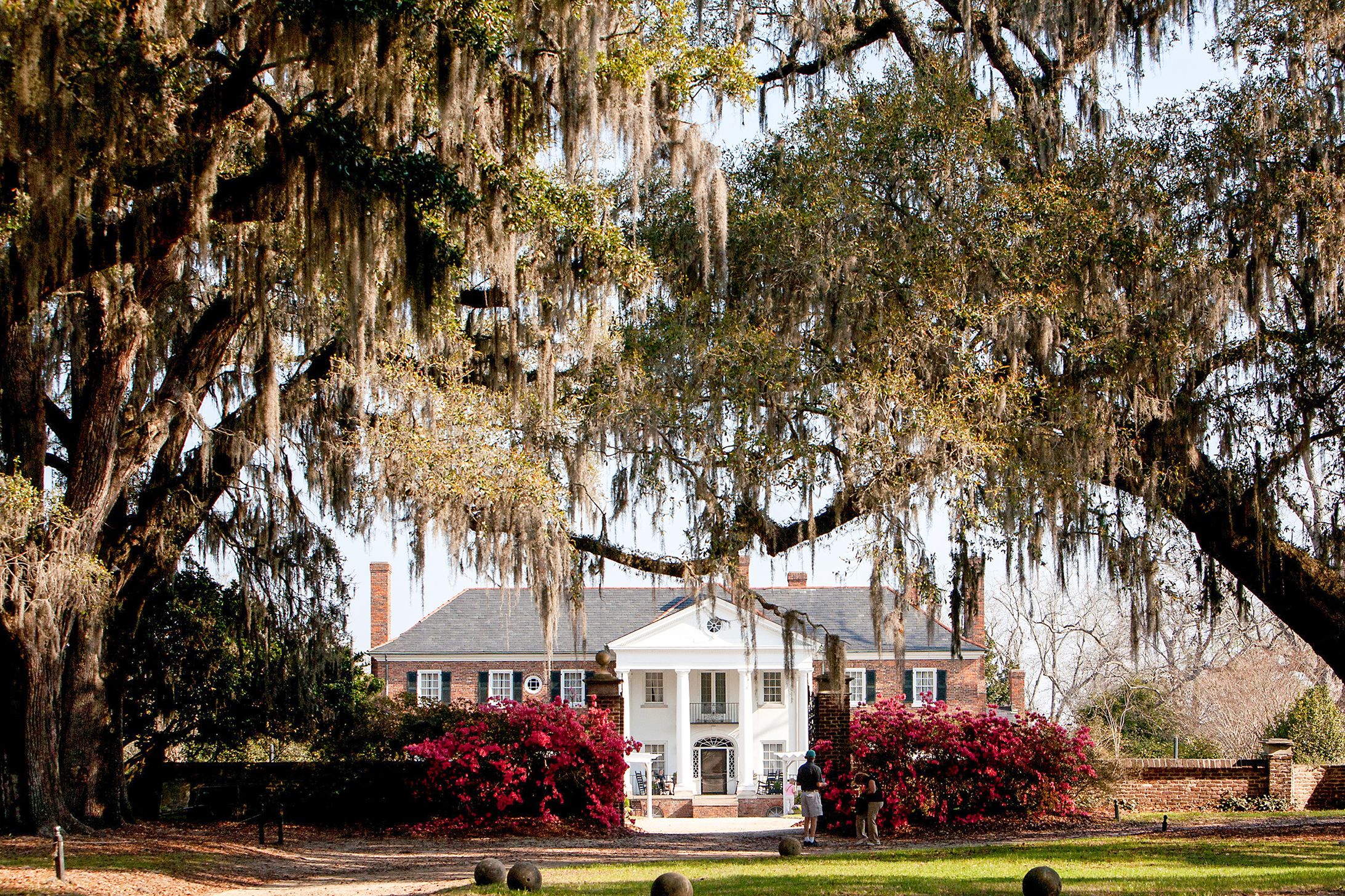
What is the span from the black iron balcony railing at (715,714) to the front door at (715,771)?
33.8 inches

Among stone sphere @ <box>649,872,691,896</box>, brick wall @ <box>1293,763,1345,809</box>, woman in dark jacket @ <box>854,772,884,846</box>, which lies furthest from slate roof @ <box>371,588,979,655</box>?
stone sphere @ <box>649,872,691,896</box>

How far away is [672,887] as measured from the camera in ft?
29.8

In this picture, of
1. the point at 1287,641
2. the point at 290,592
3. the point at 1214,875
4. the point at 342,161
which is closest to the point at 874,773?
the point at 1214,875

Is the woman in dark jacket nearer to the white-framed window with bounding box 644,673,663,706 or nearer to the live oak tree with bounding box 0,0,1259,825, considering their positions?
the live oak tree with bounding box 0,0,1259,825

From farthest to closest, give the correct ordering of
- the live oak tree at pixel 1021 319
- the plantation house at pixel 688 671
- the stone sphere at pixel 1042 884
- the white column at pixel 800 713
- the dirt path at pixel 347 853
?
the plantation house at pixel 688 671 → the white column at pixel 800 713 → the live oak tree at pixel 1021 319 → the dirt path at pixel 347 853 → the stone sphere at pixel 1042 884

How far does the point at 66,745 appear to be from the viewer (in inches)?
616

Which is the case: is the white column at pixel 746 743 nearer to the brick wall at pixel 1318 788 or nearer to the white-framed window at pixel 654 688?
the white-framed window at pixel 654 688

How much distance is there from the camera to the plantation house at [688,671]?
126ft

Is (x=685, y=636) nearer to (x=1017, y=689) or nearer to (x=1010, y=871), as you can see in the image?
(x=1017, y=689)

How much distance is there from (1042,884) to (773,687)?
31033 mm

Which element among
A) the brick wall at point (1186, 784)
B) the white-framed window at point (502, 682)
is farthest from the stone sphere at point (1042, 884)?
the white-framed window at point (502, 682)

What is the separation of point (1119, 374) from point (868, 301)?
2.72m

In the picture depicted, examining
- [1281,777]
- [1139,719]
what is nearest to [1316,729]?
[1281,777]

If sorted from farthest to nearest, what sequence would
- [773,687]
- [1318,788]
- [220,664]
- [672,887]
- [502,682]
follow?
[502,682], [773,687], [1318,788], [220,664], [672,887]
